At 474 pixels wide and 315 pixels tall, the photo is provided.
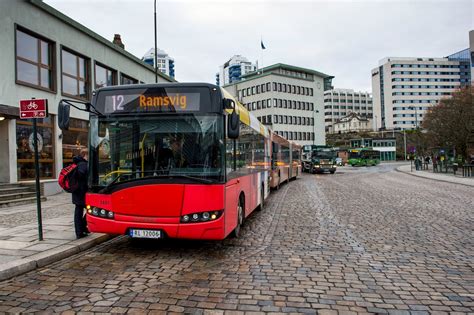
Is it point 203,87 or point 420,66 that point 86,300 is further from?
point 420,66

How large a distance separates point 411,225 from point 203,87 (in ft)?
20.0

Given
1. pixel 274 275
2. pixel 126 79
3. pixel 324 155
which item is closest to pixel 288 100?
pixel 324 155

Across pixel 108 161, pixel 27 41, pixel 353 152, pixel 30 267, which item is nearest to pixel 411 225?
pixel 108 161

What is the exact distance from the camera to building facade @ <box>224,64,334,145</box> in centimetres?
7500

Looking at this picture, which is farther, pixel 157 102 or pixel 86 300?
pixel 157 102

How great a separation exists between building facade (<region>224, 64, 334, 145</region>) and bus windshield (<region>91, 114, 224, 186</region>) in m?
66.5

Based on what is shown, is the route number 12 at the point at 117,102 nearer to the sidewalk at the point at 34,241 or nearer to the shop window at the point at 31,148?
the sidewalk at the point at 34,241

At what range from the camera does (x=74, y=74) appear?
18.7 m

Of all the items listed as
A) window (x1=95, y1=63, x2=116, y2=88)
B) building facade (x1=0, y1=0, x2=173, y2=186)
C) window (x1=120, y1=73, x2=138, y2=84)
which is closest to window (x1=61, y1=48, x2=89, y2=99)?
building facade (x1=0, y1=0, x2=173, y2=186)

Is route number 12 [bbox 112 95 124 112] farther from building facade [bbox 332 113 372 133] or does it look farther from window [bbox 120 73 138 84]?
building facade [bbox 332 113 372 133]

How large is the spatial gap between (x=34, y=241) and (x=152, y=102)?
3.50 meters

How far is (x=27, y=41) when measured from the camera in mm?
15633

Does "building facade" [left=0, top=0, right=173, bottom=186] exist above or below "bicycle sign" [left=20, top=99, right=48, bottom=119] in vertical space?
above

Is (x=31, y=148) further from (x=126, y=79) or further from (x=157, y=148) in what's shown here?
(x=157, y=148)
